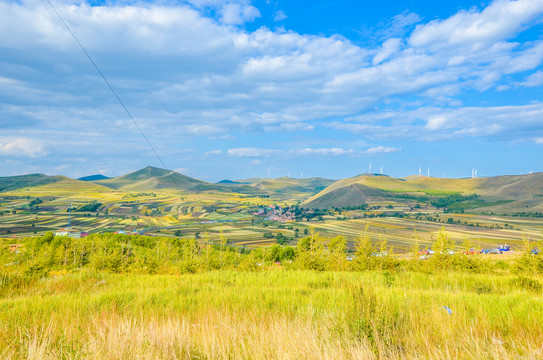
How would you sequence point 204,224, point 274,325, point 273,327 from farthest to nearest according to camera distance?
point 204,224, point 274,325, point 273,327

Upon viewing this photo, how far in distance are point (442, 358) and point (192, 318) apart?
438cm

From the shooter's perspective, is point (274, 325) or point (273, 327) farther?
point (274, 325)

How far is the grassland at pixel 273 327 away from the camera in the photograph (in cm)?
364

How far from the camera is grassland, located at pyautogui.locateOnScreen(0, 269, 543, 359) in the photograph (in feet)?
12.0

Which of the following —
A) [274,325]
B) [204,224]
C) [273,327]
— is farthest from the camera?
[204,224]

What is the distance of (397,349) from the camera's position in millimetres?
3865

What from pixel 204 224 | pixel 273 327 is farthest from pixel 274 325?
pixel 204 224

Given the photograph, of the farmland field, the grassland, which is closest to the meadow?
the grassland

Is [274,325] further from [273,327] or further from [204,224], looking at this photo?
[204,224]

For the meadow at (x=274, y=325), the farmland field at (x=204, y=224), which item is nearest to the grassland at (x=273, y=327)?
the meadow at (x=274, y=325)

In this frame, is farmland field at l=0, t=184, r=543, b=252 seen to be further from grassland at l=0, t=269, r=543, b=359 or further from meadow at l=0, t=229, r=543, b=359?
grassland at l=0, t=269, r=543, b=359

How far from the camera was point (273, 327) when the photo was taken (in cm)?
470

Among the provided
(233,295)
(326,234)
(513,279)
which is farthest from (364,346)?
(326,234)

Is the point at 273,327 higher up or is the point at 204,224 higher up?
the point at 273,327
